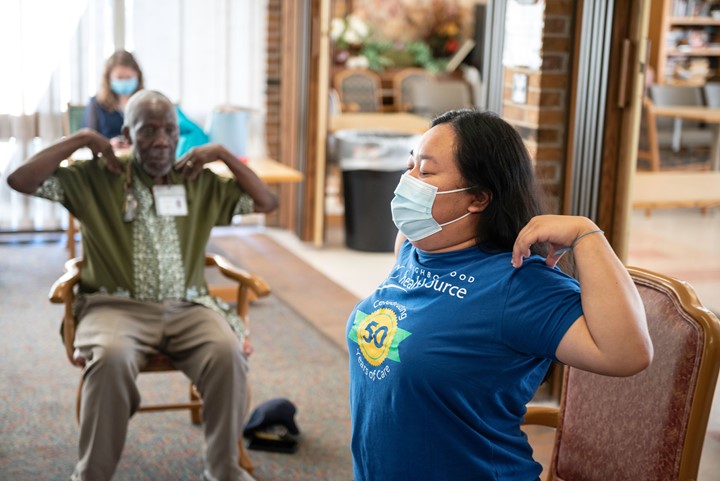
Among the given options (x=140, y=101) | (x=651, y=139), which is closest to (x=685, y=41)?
(x=651, y=139)

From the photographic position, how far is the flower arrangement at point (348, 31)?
10.0m

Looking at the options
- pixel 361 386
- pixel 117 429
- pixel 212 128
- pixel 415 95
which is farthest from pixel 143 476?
pixel 415 95

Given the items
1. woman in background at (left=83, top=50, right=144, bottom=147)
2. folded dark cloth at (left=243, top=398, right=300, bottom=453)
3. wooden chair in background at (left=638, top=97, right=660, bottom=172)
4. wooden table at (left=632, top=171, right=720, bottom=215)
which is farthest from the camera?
wooden chair in background at (left=638, top=97, right=660, bottom=172)

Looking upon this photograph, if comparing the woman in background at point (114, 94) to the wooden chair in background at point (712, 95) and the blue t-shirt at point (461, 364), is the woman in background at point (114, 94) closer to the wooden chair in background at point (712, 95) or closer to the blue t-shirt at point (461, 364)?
the blue t-shirt at point (461, 364)

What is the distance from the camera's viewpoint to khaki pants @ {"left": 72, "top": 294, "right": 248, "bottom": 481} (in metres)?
2.59

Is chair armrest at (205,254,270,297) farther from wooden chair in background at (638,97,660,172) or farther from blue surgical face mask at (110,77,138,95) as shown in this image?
wooden chair in background at (638,97,660,172)

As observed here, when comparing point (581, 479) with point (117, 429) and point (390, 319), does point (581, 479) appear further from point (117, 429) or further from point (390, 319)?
point (117, 429)

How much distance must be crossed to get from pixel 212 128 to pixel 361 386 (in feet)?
10.5

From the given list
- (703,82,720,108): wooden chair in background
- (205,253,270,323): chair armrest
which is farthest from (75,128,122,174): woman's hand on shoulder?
(703,82,720,108): wooden chair in background

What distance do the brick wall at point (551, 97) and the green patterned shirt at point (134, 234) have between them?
1191 millimetres

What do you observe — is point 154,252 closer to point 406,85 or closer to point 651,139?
point 651,139

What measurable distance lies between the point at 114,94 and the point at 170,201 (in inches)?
83.5

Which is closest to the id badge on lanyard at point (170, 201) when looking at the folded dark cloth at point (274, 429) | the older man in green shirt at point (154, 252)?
the older man in green shirt at point (154, 252)

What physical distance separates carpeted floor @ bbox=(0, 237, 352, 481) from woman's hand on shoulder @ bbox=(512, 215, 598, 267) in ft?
5.39
